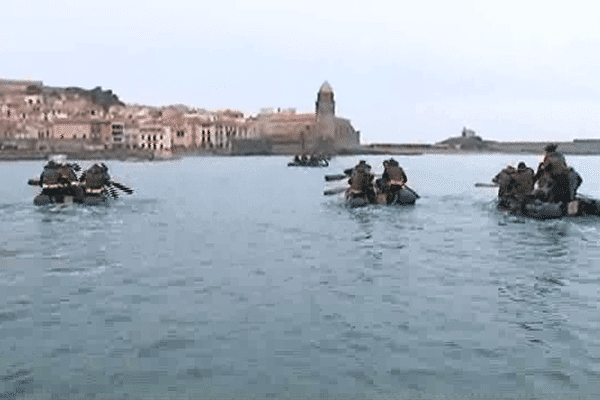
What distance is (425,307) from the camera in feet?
49.8

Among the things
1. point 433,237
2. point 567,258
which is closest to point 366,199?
point 433,237

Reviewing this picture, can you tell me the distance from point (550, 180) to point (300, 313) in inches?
825

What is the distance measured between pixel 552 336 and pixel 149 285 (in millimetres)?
10166

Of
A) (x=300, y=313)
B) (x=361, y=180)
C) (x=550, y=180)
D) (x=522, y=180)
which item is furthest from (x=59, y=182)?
(x=300, y=313)

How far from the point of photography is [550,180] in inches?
1241

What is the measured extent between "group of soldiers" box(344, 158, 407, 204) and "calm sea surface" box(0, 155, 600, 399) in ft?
29.3

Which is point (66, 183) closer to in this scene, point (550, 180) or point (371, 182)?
point (371, 182)

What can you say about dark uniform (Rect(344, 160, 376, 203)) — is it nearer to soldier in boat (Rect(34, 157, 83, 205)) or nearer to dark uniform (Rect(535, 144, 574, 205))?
dark uniform (Rect(535, 144, 574, 205))

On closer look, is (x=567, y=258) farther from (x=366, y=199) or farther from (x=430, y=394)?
(x=366, y=199)

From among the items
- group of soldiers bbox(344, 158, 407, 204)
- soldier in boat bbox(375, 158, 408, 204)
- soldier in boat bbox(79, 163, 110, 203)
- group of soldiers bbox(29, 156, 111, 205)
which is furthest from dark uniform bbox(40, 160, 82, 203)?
soldier in boat bbox(375, 158, 408, 204)

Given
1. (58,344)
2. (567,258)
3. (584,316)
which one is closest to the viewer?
(58,344)

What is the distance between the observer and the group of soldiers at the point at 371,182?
3828cm

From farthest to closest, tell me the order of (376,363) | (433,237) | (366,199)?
(366,199)
(433,237)
(376,363)

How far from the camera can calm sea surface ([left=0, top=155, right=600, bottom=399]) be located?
10.5 meters
